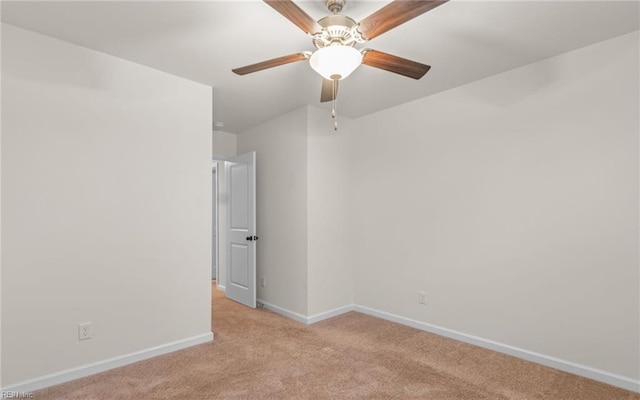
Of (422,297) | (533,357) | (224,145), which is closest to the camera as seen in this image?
(533,357)

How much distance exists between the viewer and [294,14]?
1.69 metres

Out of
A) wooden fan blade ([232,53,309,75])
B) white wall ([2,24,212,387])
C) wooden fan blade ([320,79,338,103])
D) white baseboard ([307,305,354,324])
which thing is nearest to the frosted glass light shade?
wooden fan blade ([232,53,309,75])

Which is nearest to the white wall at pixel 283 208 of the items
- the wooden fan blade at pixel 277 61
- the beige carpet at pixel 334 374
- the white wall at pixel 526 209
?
the beige carpet at pixel 334 374

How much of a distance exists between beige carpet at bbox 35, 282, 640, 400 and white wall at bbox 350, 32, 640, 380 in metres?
0.31

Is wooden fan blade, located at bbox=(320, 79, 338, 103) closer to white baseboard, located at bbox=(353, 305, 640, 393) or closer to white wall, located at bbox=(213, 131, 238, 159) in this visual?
white baseboard, located at bbox=(353, 305, 640, 393)

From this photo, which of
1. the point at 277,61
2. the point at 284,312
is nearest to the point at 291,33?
the point at 277,61

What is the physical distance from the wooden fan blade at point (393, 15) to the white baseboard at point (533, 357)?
2775 millimetres

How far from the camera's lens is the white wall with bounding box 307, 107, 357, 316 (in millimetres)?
3906

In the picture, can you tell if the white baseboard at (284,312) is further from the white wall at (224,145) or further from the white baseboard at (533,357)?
the white wall at (224,145)

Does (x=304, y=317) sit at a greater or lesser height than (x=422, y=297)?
lesser

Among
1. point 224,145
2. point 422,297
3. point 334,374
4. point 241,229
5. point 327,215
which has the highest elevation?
point 224,145

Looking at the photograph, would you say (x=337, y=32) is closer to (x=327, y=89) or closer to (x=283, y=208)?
(x=327, y=89)

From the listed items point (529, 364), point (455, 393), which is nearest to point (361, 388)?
point (455, 393)

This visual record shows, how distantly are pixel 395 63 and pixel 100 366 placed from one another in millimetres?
3072
